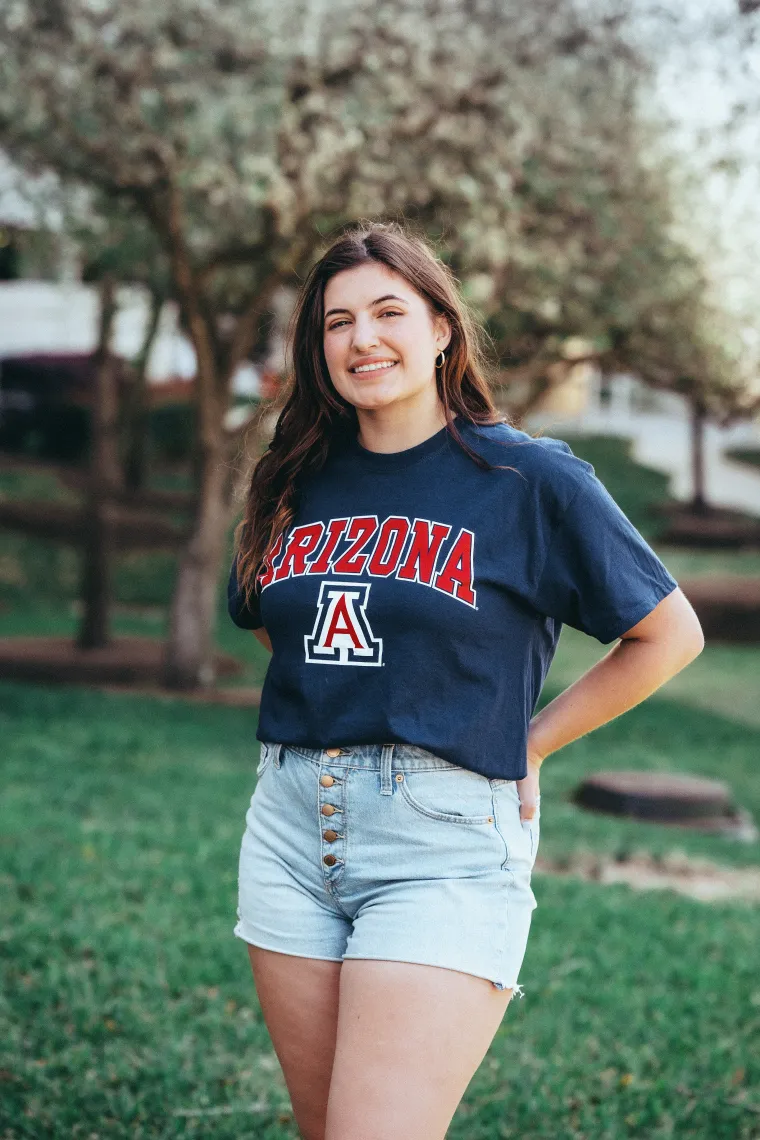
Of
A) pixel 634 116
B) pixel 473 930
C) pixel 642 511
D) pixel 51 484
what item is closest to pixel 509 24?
pixel 634 116

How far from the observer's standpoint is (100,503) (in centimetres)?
1405

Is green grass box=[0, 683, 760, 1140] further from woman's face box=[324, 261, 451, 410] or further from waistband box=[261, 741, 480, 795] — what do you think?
woman's face box=[324, 261, 451, 410]

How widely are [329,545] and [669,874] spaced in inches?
230

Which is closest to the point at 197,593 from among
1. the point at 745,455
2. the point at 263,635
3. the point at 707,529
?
the point at 263,635

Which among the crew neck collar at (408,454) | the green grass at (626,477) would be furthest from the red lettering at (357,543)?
the green grass at (626,477)

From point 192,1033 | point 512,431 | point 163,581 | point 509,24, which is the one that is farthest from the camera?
point 163,581

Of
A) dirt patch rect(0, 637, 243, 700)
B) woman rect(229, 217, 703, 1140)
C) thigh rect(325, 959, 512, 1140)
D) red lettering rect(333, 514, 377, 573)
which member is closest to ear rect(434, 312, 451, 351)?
woman rect(229, 217, 703, 1140)

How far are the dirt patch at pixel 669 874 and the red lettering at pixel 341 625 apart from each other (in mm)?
5257

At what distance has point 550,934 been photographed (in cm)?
595

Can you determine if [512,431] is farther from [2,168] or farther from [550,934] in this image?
[2,168]

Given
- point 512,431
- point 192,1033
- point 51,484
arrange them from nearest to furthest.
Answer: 1. point 512,431
2. point 192,1033
3. point 51,484

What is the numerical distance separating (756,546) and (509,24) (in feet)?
60.8

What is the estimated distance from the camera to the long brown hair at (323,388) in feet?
8.69

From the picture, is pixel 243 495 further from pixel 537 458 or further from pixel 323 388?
pixel 537 458
